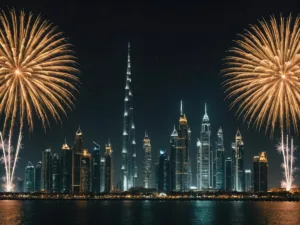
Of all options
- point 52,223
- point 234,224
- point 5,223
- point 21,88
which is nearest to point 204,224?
point 234,224

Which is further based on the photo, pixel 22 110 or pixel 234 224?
pixel 234 224

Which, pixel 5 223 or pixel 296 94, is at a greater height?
pixel 296 94

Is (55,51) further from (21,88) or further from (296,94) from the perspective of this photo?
(296,94)

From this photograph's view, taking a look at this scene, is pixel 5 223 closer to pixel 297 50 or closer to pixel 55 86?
pixel 55 86

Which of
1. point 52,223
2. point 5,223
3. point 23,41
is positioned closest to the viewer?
point 23,41

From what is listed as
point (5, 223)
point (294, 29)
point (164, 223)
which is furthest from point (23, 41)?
point (164, 223)

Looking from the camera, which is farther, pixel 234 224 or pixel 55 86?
pixel 234 224

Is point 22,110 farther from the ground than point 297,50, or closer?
closer

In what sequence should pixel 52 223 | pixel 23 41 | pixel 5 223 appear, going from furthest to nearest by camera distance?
pixel 52 223, pixel 5 223, pixel 23 41

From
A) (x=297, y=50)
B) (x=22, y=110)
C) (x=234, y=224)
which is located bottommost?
(x=234, y=224)
